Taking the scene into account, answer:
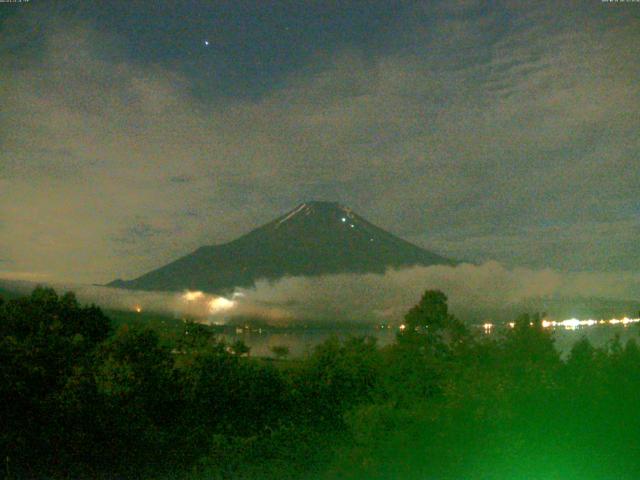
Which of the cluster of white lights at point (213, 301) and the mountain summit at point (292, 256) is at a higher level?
the mountain summit at point (292, 256)

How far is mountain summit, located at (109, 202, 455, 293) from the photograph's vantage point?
59688 mm

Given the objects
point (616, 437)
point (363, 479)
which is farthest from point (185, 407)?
point (616, 437)

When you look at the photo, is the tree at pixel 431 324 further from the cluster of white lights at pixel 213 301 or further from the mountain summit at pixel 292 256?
the mountain summit at pixel 292 256

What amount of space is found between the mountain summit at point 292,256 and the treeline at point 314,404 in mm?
42862

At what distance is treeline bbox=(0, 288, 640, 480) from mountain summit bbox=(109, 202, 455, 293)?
1687 inches

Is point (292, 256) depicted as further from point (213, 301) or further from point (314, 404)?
point (314, 404)

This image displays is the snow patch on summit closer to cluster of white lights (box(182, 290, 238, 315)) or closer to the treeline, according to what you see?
cluster of white lights (box(182, 290, 238, 315))

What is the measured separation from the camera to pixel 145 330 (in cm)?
1316

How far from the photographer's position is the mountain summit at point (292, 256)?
59.7 meters

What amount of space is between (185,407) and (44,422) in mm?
2879

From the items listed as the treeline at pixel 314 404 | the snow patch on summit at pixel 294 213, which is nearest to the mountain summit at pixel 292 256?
the snow patch on summit at pixel 294 213

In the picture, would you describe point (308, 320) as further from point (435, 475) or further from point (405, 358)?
point (435, 475)

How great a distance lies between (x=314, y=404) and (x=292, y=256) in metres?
51.1

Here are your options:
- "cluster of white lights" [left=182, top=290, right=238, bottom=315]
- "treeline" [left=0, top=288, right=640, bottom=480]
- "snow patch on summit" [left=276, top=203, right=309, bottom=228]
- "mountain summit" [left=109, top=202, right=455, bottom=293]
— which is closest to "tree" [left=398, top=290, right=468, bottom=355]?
"treeline" [left=0, top=288, right=640, bottom=480]
